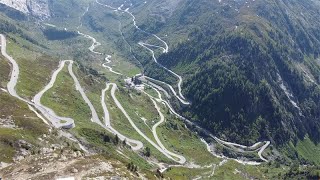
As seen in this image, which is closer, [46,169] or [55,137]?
[46,169]

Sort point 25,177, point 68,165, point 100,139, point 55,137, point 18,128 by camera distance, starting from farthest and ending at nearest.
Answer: point 100,139 → point 55,137 → point 18,128 → point 68,165 → point 25,177

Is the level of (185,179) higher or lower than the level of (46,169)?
lower

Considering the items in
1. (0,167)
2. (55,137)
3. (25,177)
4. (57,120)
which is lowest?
(57,120)

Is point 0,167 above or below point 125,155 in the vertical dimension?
above

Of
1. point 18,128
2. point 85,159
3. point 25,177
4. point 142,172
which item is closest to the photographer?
point 25,177

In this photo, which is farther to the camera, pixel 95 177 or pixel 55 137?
pixel 55 137

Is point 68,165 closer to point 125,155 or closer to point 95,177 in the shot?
point 95,177

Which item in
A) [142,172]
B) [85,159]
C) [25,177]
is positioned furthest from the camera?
[142,172]

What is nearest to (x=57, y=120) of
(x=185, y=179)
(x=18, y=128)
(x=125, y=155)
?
(x=125, y=155)

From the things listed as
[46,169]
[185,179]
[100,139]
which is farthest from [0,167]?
[185,179]

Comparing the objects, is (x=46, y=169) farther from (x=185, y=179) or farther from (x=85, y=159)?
(x=185, y=179)
